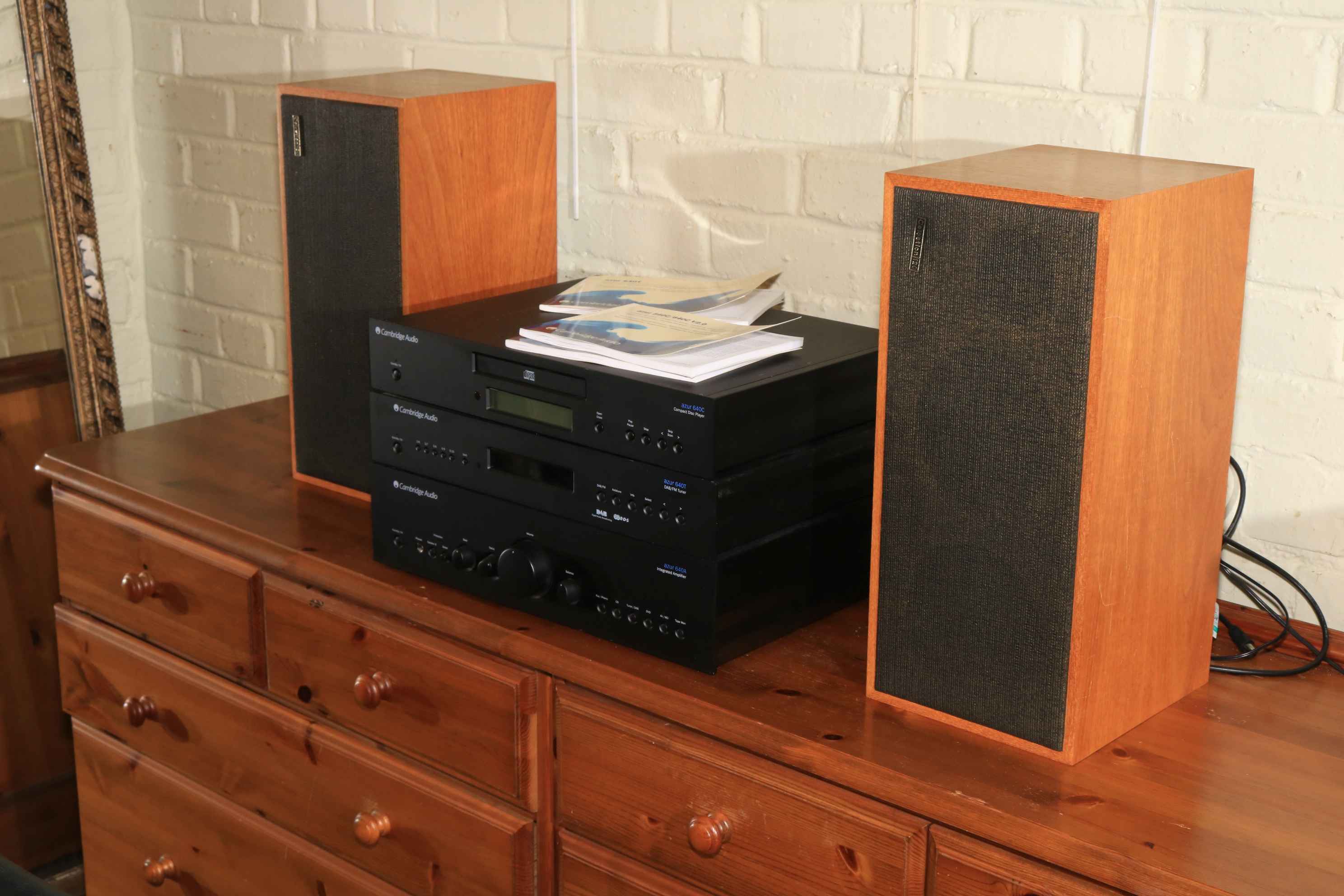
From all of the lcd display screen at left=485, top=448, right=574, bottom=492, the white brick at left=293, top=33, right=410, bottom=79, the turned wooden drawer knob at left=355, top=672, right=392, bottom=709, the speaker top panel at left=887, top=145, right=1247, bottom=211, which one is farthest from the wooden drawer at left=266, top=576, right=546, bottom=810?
the white brick at left=293, top=33, right=410, bottom=79

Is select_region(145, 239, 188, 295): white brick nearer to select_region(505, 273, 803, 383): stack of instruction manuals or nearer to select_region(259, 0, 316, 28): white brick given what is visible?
select_region(259, 0, 316, 28): white brick

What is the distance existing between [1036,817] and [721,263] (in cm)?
79

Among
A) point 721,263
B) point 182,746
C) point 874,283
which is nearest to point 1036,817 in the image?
point 874,283

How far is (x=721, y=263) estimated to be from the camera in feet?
5.03

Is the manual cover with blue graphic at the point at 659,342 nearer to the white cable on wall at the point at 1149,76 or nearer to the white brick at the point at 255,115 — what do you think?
the white cable on wall at the point at 1149,76

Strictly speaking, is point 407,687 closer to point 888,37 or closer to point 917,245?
point 917,245

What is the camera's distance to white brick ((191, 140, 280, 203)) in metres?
1.92

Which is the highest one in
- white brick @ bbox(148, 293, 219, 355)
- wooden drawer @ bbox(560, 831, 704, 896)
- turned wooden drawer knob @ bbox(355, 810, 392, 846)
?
white brick @ bbox(148, 293, 219, 355)

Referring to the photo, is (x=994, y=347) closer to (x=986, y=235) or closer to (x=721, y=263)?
(x=986, y=235)

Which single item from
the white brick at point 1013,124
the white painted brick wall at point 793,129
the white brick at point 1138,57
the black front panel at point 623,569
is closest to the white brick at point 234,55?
the white painted brick wall at point 793,129

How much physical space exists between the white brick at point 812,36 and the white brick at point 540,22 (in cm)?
27

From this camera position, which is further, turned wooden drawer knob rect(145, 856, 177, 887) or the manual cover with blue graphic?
turned wooden drawer knob rect(145, 856, 177, 887)

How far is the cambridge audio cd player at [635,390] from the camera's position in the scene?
1.05m

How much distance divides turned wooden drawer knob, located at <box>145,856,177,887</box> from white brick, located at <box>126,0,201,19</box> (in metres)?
1.12
